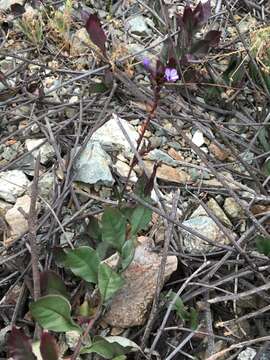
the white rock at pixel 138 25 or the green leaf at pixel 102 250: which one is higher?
the white rock at pixel 138 25

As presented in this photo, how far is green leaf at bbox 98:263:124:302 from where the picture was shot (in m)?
1.52

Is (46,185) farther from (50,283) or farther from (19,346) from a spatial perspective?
(19,346)

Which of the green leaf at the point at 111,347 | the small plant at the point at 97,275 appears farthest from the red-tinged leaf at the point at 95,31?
the green leaf at the point at 111,347

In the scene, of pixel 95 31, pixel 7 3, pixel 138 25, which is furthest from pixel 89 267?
pixel 7 3

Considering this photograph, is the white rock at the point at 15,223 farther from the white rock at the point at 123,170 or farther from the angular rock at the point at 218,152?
the angular rock at the point at 218,152

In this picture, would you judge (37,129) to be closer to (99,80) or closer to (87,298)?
(99,80)

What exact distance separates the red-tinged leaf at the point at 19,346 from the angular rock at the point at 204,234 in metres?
0.54

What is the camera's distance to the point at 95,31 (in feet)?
6.57

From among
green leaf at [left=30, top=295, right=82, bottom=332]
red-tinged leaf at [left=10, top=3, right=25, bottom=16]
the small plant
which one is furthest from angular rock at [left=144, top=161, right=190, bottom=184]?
red-tinged leaf at [left=10, top=3, right=25, bottom=16]

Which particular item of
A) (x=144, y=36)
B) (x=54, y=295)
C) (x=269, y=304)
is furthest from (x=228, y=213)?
(x=144, y=36)

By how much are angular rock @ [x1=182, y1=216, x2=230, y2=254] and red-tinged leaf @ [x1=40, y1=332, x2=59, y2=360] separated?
1.70ft

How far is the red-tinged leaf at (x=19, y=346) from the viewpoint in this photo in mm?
1350

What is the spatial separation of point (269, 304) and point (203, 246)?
23 cm

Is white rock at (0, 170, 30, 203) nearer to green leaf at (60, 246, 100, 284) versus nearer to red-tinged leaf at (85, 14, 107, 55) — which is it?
green leaf at (60, 246, 100, 284)
